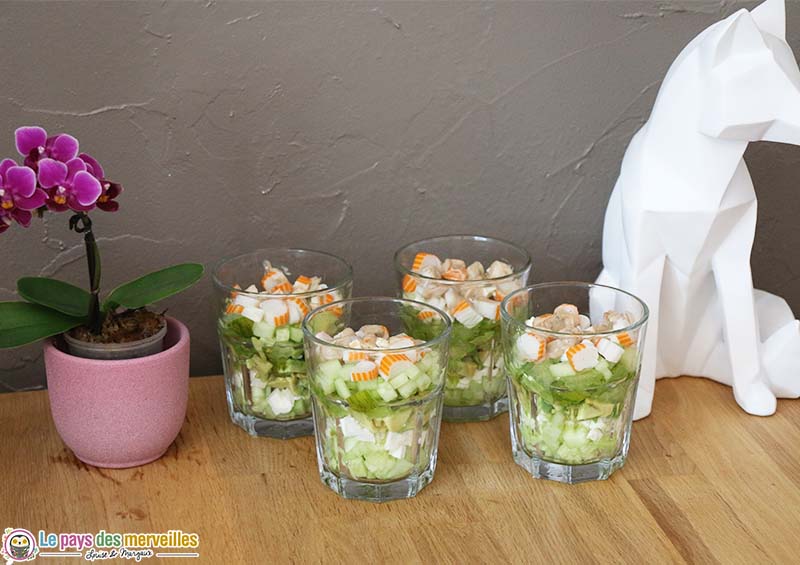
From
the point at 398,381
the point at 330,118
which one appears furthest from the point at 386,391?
the point at 330,118

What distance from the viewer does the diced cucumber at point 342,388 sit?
0.80 meters

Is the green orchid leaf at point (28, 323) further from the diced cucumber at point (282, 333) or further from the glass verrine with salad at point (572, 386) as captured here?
the glass verrine with salad at point (572, 386)

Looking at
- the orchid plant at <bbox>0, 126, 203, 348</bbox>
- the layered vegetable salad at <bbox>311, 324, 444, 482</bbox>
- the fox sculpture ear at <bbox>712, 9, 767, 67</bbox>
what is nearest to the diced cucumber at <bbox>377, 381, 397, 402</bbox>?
the layered vegetable salad at <bbox>311, 324, 444, 482</bbox>

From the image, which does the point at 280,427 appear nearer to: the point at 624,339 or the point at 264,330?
the point at 264,330

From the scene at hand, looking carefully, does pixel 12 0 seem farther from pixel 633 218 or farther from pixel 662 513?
pixel 662 513

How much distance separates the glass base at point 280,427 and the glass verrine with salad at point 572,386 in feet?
0.64

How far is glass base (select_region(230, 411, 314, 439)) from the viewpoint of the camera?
3.05 feet

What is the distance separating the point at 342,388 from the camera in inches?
31.6

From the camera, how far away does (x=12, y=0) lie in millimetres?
916

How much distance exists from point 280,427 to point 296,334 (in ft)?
0.32

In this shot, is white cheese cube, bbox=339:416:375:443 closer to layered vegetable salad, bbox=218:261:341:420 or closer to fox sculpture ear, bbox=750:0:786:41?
layered vegetable salad, bbox=218:261:341:420

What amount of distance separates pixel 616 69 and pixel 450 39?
0.19 meters

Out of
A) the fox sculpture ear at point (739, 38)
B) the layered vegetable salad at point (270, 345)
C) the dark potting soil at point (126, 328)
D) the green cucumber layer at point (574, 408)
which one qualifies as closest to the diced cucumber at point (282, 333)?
the layered vegetable salad at point (270, 345)

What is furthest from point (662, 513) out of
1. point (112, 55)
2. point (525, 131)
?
point (112, 55)
